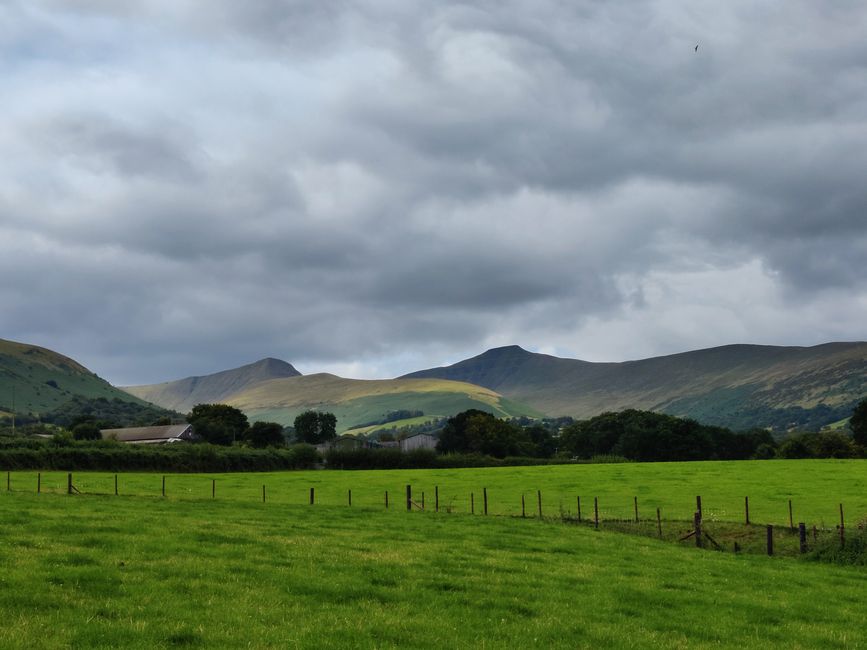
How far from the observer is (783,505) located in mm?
65625

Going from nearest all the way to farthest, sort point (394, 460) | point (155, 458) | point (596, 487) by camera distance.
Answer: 1. point (596, 487)
2. point (155, 458)
3. point (394, 460)

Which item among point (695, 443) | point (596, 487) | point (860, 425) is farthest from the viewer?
point (695, 443)

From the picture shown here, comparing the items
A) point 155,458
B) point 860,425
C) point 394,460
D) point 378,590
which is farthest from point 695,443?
point 378,590

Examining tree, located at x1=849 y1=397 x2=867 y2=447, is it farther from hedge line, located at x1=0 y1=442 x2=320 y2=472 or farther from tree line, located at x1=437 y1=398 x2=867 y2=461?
hedge line, located at x1=0 y1=442 x2=320 y2=472

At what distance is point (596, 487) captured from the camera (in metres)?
83.1

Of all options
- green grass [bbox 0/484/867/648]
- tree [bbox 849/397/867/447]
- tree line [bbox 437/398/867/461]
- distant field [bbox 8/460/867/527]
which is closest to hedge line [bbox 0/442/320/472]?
distant field [bbox 8/460/867/527]

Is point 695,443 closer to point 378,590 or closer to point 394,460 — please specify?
point 394,460

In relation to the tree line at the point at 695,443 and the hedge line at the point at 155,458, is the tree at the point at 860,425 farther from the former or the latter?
the hedge line at the point at 155,458

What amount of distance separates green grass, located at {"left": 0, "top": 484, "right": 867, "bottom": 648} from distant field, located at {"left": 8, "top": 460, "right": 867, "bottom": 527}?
962 inches

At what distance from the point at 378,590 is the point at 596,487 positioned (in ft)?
211

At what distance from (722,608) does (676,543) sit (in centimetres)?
1933

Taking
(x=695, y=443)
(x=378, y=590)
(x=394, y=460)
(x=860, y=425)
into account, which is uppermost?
(x=860, y=425)

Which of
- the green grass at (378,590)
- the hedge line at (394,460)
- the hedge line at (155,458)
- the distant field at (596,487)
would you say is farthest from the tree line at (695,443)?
the green grass at (378,590)

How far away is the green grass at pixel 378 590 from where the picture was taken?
17578 mm
